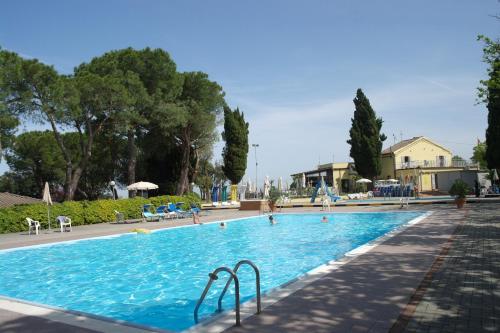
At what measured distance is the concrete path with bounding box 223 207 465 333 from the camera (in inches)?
167

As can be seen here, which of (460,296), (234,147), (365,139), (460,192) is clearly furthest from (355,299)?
(365,139)

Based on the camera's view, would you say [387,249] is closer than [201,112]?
Yes

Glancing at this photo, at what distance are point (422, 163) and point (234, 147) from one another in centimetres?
2247

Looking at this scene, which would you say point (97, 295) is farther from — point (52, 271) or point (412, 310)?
point (412, 310)

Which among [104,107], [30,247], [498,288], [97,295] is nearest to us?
[498,288]

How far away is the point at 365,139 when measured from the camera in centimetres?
4269

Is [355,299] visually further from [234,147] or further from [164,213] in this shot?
[234,147]

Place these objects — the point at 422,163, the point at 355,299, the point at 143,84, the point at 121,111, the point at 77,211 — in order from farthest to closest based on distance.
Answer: the point at 422,163
the point at 143,84
the point at 121,111
the point at 77,211
the point at 355,299

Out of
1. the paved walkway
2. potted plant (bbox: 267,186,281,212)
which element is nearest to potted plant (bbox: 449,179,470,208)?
potted plant (bbox: 267,186,281,212)

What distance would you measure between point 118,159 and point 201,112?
13.2m

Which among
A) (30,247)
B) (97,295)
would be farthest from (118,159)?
(97,295)

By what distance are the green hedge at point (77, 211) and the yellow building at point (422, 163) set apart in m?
29.9

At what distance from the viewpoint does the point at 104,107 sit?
2456 centimetres

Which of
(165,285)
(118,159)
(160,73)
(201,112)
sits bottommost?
(165,285)
